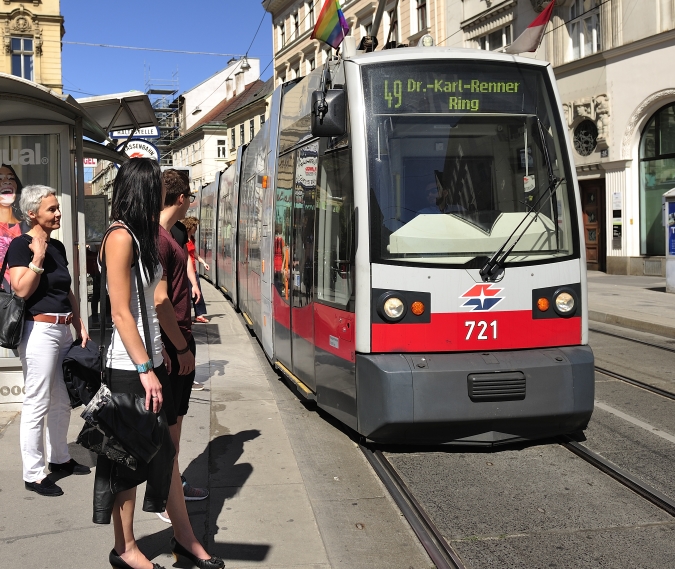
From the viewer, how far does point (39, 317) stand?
501cm

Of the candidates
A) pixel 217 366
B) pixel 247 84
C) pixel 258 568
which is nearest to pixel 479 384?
pixel 258 568

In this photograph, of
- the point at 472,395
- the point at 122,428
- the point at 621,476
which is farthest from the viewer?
the point at 472,395

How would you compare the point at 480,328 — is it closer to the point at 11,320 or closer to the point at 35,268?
the point at 35,268

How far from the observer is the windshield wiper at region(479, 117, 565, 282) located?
5.69 metres

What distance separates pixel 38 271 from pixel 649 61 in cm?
2099

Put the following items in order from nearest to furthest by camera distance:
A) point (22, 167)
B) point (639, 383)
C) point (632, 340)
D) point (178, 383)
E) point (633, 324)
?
point (178, 383)
point (22, 167)
point (639, 383)
point (632, 340)
point (633, 324)

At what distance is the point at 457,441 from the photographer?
18.9 feet

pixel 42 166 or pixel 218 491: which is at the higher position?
pixel 42 166

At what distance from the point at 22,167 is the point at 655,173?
19661 mm

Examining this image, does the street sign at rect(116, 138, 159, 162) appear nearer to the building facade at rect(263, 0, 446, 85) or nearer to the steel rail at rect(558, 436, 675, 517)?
the steel rail at rect(558, 436, 675, 517)

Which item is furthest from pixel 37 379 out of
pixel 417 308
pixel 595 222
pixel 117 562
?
pixel 595 222

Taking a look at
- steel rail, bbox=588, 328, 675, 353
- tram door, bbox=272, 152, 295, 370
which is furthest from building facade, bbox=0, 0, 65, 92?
tram door, bbox=272, 152, 295, 370

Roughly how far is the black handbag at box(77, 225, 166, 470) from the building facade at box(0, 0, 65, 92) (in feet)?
137

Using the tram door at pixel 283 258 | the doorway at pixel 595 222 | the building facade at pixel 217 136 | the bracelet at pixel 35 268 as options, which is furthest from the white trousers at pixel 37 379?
the building facade at pixel 217 136
